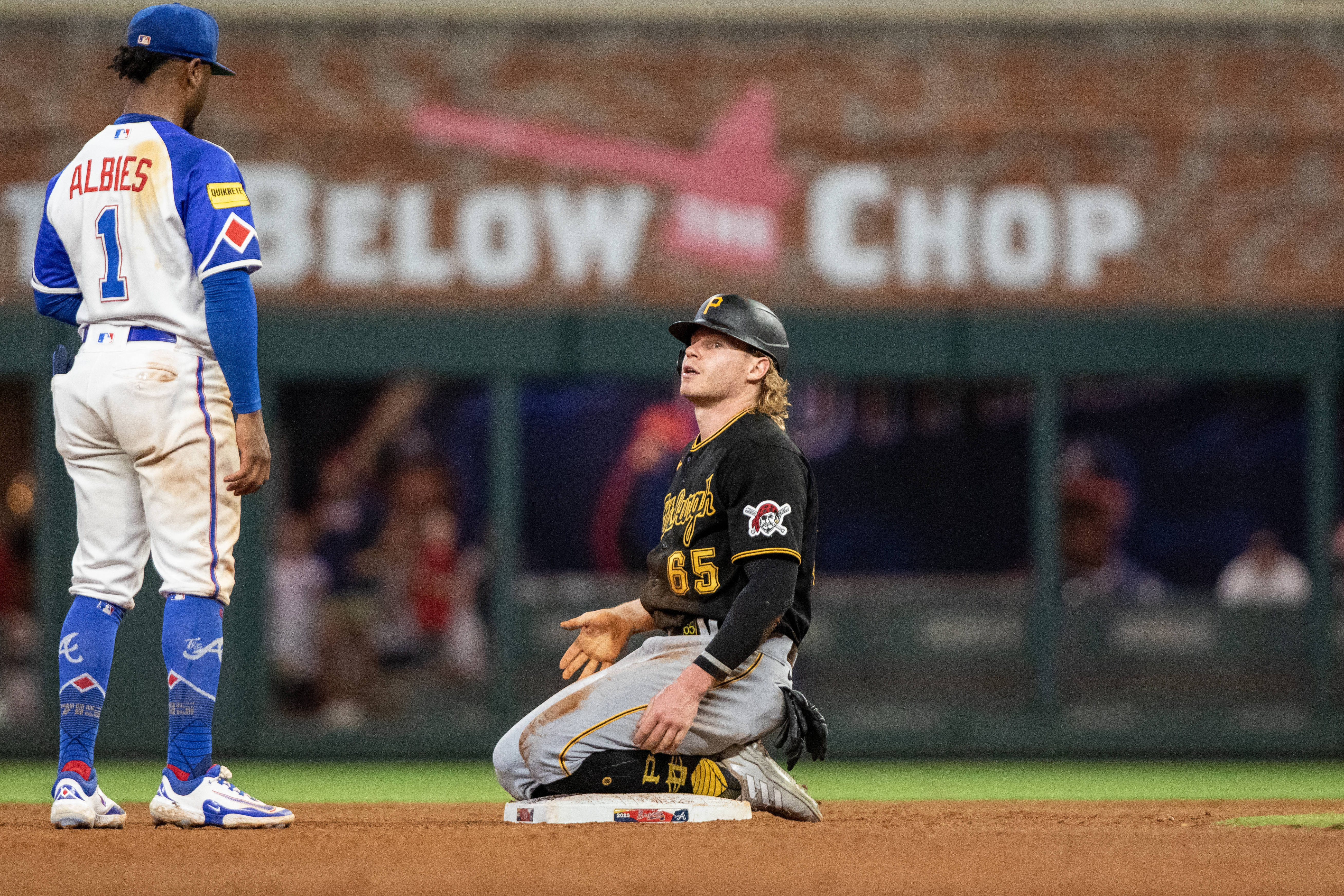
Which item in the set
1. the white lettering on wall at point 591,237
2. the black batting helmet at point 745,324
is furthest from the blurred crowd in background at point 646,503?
the black batting helmet at point 745,324

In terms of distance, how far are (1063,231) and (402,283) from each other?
14.5 feet

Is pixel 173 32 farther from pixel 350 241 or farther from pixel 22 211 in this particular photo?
pixel 22 211

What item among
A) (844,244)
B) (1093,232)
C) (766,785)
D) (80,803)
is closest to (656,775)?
(766,785)

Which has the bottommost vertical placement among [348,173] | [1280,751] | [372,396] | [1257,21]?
[1280,751]

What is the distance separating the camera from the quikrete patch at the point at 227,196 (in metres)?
4.61

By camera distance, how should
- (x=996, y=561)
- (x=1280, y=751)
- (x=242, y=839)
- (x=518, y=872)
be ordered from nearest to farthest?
1. (x=518, y=872)
2. (x=242, y=839)
3. (x=1280, y=751)
4. (x=996, y=561)

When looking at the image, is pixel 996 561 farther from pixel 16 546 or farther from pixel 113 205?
pixel 113 205

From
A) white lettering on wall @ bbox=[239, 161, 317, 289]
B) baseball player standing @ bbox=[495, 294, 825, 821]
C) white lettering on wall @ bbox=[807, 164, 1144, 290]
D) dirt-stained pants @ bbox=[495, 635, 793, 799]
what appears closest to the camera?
baseball player standing @ bbox=[495, 294, 825, 821]

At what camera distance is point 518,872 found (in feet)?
12.6

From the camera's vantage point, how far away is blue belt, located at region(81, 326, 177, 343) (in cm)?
465

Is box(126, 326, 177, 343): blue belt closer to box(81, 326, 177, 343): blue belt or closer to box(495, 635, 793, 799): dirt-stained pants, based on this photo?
box(81, 326, 177, 343): blue belt

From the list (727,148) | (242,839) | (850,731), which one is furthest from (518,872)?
(727,148)

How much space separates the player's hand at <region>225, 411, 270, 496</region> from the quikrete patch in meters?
0.58

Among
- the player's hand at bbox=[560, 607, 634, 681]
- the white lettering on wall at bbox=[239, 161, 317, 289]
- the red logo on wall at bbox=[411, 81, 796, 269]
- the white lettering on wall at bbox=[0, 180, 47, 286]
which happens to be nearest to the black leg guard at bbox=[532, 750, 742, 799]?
the player's hand at bbox=[560, 607, 634, 681]
